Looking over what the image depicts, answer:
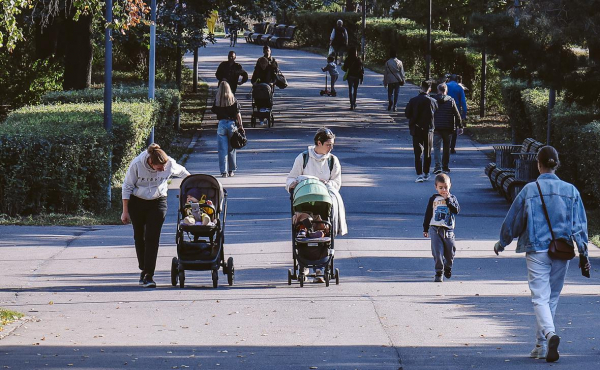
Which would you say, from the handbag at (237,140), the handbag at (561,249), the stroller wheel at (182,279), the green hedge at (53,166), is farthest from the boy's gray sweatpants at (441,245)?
the handbag at (237,140)

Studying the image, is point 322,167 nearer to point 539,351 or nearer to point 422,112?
point 539,351

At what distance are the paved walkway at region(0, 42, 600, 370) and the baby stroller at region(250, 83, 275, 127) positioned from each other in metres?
7.21

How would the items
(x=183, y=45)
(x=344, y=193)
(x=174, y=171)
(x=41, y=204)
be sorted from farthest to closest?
(x=183, y=45) → (x=344, y=193) → (x=41, y=204) → (x=174, y=171)

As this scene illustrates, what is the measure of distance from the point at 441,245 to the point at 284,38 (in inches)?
1684

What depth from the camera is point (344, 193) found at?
18.3 meters

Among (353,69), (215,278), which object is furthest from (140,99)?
(215,278)

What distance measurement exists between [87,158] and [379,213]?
453 centimetres

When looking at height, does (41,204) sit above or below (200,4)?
below

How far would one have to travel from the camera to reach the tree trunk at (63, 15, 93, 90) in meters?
25.4

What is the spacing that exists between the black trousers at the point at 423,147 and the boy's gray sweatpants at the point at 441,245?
7.92 meters

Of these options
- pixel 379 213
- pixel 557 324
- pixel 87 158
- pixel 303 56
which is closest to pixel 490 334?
pixel 557 324

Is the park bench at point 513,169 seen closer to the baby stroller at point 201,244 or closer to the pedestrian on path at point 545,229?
the baby stroller at point 201,244

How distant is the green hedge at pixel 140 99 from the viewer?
70.4 ft

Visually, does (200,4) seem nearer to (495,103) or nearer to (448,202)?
(495,103)
